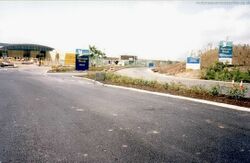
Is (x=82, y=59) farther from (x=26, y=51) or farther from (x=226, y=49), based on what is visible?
(x=26, y=51)

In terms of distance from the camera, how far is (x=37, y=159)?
207 inches

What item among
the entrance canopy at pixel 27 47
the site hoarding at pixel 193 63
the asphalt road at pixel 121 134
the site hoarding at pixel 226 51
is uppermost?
the entrance canopy at pixel 27 47

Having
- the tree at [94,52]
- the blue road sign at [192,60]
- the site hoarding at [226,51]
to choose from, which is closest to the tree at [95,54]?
the tree at [94,52]

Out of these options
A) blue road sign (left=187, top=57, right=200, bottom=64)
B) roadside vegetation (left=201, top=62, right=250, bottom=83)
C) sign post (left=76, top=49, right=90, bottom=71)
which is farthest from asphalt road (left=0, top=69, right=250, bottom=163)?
blue road sign (left=187, top=57, right=200, bottom=64)

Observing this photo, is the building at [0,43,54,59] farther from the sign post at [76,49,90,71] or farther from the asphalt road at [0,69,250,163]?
the asphalt road at [0,69,250,163]

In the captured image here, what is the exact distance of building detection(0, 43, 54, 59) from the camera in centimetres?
9718

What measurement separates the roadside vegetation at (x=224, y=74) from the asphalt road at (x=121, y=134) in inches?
1003

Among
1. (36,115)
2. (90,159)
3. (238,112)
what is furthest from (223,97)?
(90,159)

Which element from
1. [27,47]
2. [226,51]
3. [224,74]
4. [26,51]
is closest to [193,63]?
[226,51]

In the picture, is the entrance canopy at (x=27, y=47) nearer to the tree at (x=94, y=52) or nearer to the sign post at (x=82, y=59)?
the tree at (x=94, y=52)

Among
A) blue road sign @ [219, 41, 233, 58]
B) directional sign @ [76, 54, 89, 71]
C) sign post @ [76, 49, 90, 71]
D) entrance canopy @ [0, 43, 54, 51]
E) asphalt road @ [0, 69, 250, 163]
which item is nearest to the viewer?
asphalt road @ [0, 69, 250, 163]

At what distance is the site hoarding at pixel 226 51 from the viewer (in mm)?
42312

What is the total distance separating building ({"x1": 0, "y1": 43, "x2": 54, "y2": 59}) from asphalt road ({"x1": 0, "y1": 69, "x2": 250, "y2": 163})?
305 ft

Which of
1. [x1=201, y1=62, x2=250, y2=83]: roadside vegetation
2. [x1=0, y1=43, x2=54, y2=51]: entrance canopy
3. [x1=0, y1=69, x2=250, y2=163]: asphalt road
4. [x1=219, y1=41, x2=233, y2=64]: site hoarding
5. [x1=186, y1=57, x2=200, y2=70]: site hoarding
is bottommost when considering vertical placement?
[x1=0, y1=69, x2=250, y2=163]: asphalt road
